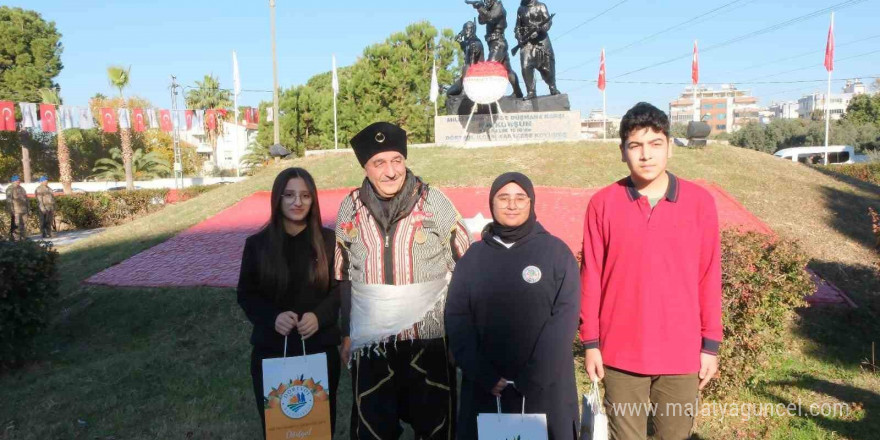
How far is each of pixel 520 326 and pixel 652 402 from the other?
0.62 metres

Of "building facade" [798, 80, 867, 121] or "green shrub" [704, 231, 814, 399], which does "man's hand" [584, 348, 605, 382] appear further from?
"building facade" [798, 80, 867, 121]

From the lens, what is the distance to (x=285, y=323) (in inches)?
103

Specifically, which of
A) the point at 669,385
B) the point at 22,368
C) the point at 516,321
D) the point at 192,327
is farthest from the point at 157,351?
the point at 669,385

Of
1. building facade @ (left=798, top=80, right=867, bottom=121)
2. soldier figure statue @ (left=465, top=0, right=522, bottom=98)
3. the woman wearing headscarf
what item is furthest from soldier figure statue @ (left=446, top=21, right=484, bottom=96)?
building facade @ (left=798, top=80, right=867, bottom=121)

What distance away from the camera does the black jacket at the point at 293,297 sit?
2676mm

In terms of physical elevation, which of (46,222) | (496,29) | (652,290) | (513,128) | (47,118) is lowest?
(46,222)

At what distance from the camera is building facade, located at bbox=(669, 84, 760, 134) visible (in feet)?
381

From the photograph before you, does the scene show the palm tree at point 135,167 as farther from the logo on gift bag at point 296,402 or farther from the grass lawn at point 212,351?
the logo on gift bag at point 296,402

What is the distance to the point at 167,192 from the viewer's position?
22203 mm

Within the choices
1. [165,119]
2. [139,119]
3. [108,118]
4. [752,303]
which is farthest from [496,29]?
[165,119]

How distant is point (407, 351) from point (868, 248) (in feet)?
24.3

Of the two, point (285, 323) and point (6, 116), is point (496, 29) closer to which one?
point (285, 323)

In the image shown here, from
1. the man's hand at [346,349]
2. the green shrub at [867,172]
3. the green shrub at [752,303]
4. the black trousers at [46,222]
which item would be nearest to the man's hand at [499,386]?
the man's hand at [346,349]

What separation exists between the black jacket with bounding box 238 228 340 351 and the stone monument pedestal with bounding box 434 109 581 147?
11.3 meters
